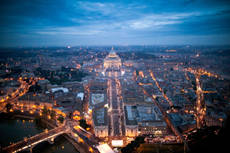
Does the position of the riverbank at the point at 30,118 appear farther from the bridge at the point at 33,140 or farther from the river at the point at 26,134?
the bridge at the point at 33,140

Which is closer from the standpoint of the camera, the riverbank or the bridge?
the bridge

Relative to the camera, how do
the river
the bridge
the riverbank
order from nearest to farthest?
the bridge < the river < the riverbank

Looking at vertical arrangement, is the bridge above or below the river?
above

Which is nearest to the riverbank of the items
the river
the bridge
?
the river

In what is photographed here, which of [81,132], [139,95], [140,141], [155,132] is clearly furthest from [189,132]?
[81,132]

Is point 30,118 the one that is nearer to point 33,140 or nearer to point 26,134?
point 26,134

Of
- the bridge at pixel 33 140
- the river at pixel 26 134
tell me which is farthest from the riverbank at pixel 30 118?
the bridge at pixel 33 140

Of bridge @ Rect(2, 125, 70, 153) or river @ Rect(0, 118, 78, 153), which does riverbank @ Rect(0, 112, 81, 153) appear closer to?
river @ Rect(0, 118, 78, 153)

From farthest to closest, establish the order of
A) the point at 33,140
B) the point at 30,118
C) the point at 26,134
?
the point at 30,118 → the point at 26,134 → the point at 33,140

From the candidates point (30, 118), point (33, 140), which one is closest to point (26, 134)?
point (33, 140)
